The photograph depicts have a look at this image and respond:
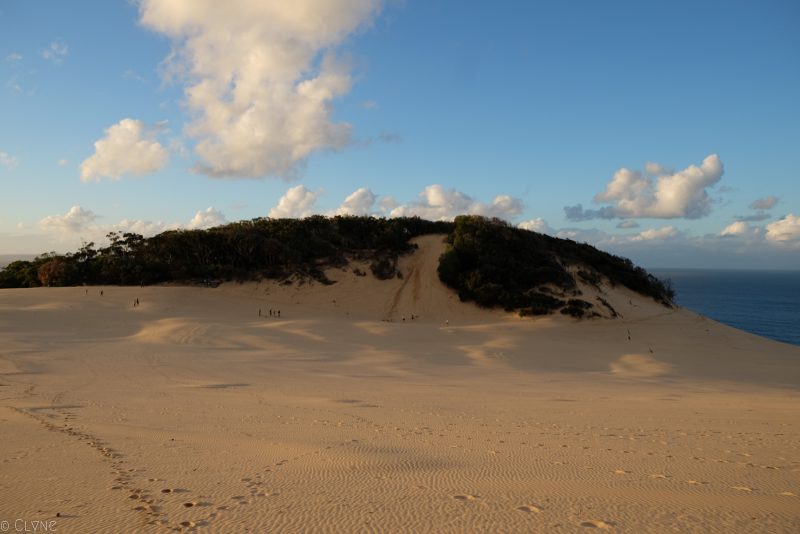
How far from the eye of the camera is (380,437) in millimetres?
7461

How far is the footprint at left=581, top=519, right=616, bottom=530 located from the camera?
432 centimetres

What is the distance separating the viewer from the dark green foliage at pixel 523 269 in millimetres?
32344

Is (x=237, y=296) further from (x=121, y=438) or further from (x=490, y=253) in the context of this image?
(x=121, y=438)

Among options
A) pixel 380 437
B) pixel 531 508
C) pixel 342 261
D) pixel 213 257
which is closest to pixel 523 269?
pixel 342 261

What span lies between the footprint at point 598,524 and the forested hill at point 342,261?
2703cm

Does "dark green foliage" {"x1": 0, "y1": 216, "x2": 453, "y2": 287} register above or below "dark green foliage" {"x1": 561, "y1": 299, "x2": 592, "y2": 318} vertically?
above

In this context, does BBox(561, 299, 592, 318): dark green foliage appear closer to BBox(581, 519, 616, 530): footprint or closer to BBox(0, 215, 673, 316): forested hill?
BBox(0, 215, 673, 316): forested hill

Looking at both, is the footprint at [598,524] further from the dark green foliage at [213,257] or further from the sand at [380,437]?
Answer: the dark green foliage at [213,257]

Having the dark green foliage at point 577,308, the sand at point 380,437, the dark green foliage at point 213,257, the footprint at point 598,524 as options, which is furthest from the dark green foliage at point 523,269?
the footprint at point 598,524

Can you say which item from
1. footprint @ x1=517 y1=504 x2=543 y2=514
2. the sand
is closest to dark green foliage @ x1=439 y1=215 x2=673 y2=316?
the sand

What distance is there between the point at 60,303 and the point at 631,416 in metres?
28.5

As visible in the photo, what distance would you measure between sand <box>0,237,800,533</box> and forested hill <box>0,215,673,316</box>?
12.3m

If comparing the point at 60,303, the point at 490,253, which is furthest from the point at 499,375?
the point at 60,303

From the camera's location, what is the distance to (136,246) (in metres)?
36.5
